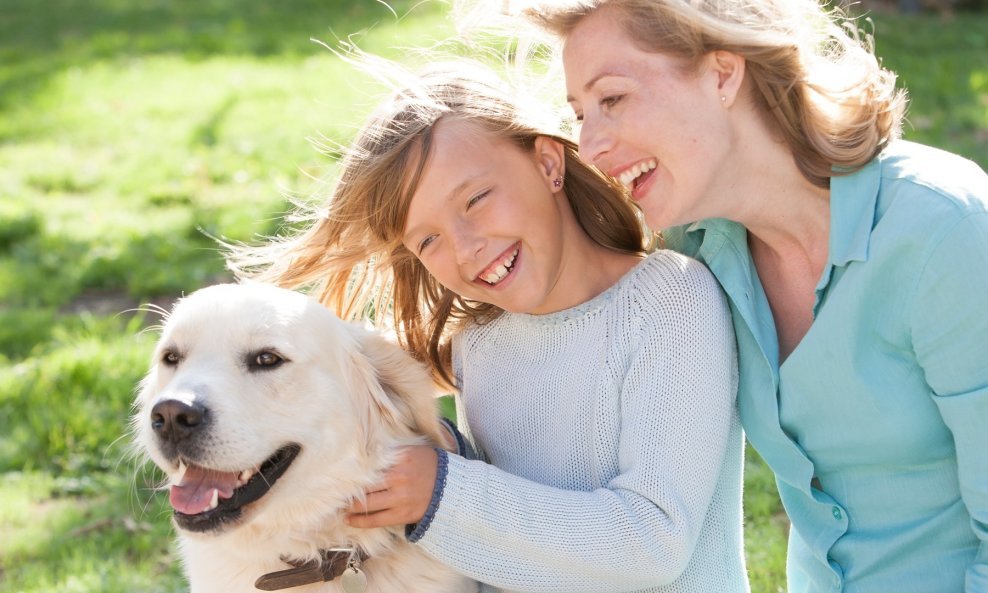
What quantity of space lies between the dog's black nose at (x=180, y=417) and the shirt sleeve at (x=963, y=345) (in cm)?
150

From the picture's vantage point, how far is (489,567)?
7.90 feet

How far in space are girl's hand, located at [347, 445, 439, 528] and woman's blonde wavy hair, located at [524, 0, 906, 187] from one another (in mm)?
1078

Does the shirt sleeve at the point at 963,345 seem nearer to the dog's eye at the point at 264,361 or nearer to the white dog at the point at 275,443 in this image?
the white dog at the point at 275,443

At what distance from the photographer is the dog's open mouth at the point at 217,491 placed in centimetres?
229

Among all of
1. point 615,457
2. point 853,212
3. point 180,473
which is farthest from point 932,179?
point 180,473

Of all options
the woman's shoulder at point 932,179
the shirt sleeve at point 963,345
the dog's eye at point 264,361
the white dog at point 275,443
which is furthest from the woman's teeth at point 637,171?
the dog's eye at point 264,361

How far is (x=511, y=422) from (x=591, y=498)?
0.38m

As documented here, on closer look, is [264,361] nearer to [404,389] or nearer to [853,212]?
[404,389]

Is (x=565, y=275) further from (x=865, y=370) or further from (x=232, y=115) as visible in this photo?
(x=232, y=115)

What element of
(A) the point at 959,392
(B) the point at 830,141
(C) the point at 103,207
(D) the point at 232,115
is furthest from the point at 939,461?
(D) the point at 232,115

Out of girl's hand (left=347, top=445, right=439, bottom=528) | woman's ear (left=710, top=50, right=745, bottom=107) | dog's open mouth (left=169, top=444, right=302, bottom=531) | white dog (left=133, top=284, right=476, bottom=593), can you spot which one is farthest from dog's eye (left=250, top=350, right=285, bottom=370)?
woman's ear (left=710, top=50, right=745, bottom=107)

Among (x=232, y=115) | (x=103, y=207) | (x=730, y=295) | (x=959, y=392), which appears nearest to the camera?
(x=959, y=392)

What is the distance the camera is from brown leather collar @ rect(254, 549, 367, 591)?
2.41 meters

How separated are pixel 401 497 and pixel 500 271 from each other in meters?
0.61
